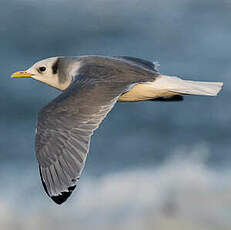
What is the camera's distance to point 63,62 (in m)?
6.54

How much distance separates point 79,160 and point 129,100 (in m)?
1.31

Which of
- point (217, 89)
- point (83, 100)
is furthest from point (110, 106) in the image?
point (217, 89)

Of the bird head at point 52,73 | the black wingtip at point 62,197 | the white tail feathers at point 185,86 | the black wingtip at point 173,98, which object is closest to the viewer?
the black wingtip at point 62,197

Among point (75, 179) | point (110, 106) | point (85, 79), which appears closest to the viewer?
point (75, 179)

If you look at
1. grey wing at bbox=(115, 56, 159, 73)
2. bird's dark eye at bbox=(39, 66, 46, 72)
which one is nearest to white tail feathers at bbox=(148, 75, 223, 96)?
grey wing at bbox=(115, 56, 159, 73)

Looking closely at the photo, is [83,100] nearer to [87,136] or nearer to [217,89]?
[87,136]

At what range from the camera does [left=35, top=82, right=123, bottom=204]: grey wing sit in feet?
16.6

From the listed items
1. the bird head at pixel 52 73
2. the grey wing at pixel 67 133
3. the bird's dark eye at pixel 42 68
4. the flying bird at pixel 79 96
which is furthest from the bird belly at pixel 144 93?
the bird's dark eye at pixel 42 68

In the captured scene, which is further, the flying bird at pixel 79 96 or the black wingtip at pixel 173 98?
the black wingtip at pixel 173 98

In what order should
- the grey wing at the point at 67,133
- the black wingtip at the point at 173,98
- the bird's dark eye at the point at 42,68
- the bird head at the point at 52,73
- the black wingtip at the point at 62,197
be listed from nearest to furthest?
1. the black wingtip at the point at 62,197
2. the grey wing at the point at 67,133
3. the black wingtip at the point at 173,98
4. the bird head at the point at 52,73
5. the bird's dark eye at the point at 42,68

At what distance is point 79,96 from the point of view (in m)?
5.61

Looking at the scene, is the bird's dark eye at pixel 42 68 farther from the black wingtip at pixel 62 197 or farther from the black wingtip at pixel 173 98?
the black wingtip at pixel 62 197

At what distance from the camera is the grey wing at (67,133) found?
200 inches

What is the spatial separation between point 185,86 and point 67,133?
50.6 inches
